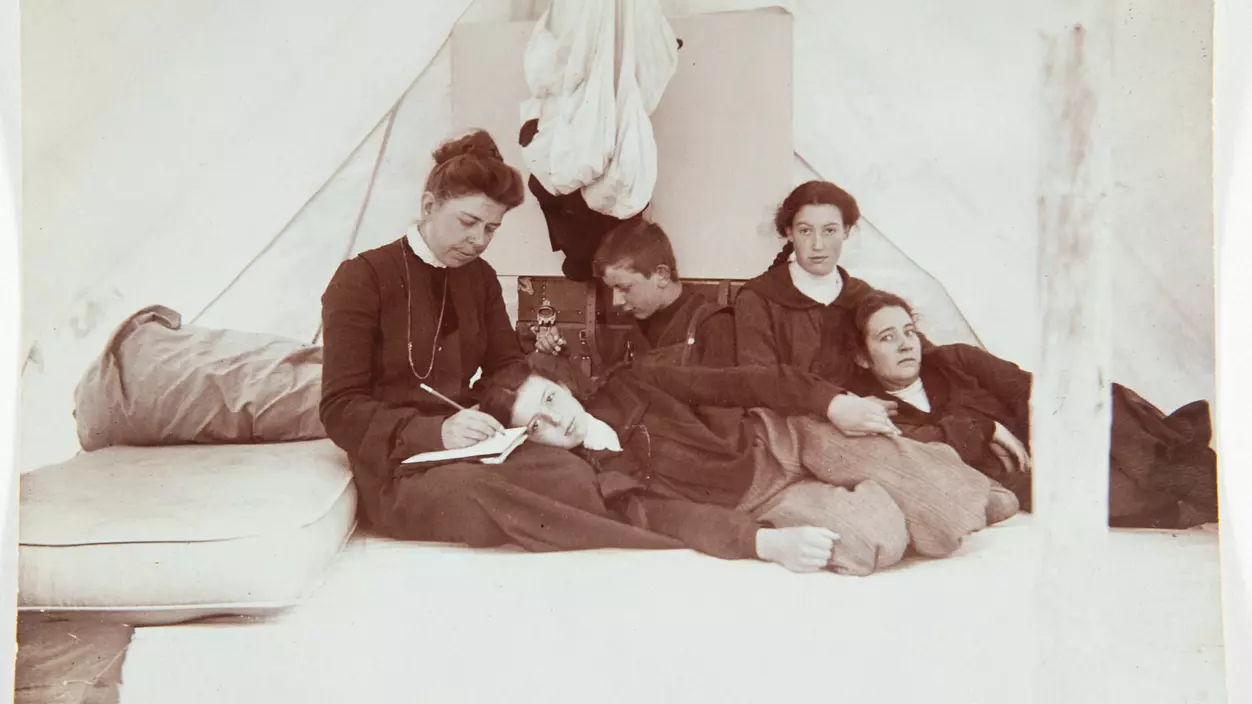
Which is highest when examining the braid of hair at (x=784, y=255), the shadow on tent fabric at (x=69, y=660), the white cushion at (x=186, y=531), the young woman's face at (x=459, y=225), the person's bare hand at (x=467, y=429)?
the young woman's face at (x=459, y=225)

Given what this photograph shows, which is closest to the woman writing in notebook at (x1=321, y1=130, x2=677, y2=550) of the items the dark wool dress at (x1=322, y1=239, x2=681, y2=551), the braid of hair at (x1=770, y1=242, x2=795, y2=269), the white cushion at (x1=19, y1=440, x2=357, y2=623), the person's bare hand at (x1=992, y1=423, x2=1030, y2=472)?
the dark wool dress at (x1=322, y1=239, x2=681, y2=551)

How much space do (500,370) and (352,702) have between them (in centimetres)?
72

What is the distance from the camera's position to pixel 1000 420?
1958 millimetres

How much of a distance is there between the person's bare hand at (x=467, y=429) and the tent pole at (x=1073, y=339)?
1091 millimetres

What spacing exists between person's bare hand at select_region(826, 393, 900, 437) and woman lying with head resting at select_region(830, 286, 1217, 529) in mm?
18

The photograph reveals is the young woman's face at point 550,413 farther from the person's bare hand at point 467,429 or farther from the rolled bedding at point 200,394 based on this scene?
the rolled bedding at point 200,394

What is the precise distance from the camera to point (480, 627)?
6.34 ft

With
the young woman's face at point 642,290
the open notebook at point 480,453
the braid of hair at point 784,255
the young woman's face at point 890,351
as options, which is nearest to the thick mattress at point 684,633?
the open notebook at point 480,453

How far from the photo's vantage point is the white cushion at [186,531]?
6.28ft

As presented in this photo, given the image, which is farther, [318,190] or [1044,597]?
[318,190]

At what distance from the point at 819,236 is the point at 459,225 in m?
0.74

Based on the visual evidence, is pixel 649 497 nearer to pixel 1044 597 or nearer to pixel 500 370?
pixel 500 370

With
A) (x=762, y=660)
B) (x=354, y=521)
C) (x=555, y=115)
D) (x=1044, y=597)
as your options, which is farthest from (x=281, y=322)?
(x=1044, y=597)

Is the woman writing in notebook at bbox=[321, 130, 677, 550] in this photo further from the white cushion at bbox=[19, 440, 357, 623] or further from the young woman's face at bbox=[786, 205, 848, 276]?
the young woman's face at bbox=[786, 205, 848, 276]
